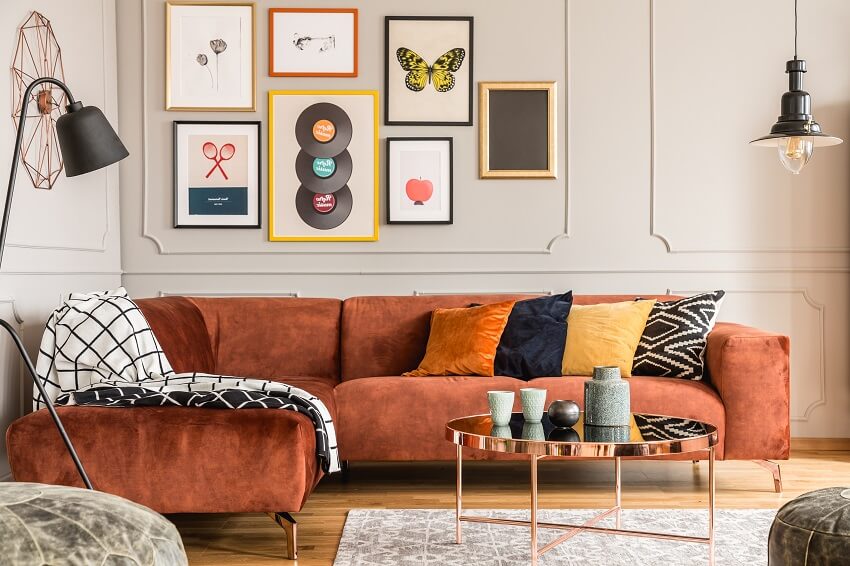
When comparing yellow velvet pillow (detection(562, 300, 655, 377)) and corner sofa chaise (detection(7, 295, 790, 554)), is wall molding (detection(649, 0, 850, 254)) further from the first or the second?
yellow velvet pillow (detection(562, 300, 655, 377))

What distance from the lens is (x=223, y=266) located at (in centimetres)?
441

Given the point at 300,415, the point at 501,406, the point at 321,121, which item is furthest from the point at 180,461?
the point at 321,121

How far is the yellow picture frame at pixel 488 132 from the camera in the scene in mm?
4391

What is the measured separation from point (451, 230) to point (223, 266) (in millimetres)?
1219

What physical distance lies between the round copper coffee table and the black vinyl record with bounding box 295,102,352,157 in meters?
2.20

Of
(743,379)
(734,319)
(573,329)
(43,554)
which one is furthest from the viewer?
(734,319)

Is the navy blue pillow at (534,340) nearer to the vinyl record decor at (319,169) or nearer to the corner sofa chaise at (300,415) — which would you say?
the corner sofa chaise at (300,415)

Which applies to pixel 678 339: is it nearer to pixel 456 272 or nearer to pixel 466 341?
pixel 466 341

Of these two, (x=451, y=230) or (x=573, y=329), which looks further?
(x=451, y=230)

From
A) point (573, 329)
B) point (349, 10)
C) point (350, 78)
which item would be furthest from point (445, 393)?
point (349, 10)

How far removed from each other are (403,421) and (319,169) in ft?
5.30

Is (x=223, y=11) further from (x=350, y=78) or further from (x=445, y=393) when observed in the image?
(x=445, y=393)

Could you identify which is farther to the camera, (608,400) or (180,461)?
(180,461)

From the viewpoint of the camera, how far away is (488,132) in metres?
4.40
